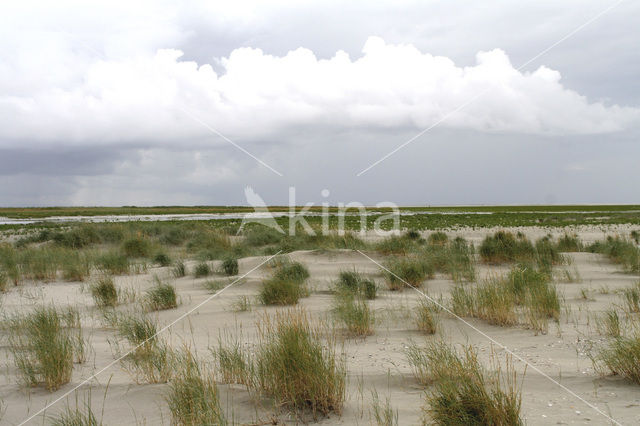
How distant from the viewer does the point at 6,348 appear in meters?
6.05

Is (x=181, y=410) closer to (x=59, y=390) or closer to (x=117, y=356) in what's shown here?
(x=59, y=390)

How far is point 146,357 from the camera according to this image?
5188mm

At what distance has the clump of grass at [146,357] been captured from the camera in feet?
15.7

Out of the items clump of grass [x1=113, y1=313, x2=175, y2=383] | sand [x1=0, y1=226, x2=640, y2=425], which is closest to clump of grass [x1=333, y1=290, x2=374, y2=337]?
sand [x1=0, y1=226, x2=640, y2=425]

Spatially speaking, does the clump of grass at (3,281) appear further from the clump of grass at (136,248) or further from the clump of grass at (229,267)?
the clump of grass at (136,248)

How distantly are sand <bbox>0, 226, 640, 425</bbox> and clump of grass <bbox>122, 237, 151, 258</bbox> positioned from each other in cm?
709

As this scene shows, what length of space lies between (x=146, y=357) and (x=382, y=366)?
2705mm

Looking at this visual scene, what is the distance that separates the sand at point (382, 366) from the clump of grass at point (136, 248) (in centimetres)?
709

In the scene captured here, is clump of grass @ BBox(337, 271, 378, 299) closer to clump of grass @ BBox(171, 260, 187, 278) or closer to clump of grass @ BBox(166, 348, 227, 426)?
clump of grass @ BBox(171, 260, 187, 278)

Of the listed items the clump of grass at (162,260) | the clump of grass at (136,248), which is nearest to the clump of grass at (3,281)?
the clump of grass at (162,260)

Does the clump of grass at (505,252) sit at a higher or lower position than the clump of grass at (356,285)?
higher

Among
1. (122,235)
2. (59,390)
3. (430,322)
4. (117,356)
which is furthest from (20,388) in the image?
(122,235)

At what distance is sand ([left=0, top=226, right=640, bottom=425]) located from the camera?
3.93 m

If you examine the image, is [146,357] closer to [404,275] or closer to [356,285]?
[356,285]
